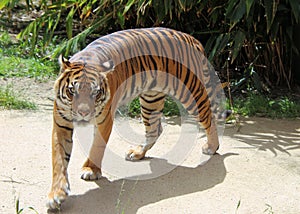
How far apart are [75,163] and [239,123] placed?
1.73 metres

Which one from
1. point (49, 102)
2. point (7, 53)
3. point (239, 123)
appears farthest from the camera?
point (7, 53)

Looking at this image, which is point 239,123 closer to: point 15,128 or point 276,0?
point 276,0

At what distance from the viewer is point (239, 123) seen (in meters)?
5.30

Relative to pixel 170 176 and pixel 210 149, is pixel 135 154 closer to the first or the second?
pixel 170 176

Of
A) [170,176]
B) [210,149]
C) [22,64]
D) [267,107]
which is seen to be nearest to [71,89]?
[170,176]

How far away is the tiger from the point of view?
3533 mm

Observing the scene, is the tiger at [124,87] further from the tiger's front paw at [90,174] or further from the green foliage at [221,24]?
the green foliage at [221,24]

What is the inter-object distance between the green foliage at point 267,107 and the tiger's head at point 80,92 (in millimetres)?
2295

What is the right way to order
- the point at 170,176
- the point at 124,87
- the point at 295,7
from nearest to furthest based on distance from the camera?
the point at 124,87 → the point at 170,176 → the point at 295,7

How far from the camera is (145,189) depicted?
387cm

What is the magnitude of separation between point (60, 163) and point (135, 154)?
3.11 ft

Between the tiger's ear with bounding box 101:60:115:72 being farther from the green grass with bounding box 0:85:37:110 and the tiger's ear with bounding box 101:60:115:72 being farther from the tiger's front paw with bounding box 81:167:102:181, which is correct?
the green grass with bounding box 0:85:37:110

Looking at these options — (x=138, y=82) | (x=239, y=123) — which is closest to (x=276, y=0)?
(x=239, y=123)

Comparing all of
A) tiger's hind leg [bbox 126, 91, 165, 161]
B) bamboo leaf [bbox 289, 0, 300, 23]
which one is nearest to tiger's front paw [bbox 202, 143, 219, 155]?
tiger's hind leg [bbox 126, 91, 165, 161]
